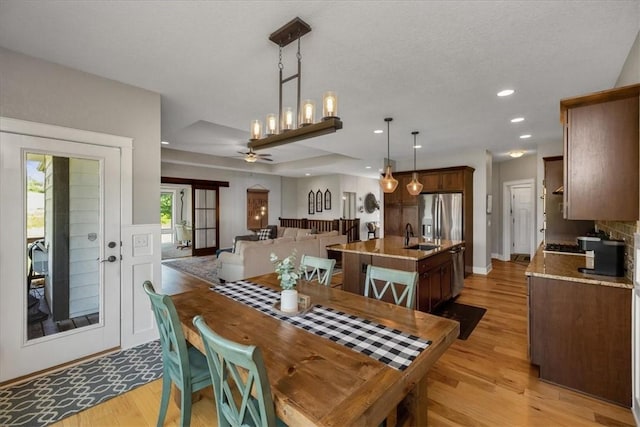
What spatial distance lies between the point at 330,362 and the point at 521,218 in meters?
8.78

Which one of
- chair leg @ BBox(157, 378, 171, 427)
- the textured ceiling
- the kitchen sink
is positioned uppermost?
the textured ceiling

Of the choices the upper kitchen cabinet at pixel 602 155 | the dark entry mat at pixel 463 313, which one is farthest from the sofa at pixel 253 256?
the upper kitchen cabinet at pixel 602 155

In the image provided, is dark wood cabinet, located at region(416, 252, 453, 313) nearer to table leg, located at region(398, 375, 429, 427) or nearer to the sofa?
table leg, located at region(398, 375, 429, 427)

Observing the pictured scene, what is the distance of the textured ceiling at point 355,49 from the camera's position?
176 centimetres

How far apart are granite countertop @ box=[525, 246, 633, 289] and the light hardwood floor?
0.86 m

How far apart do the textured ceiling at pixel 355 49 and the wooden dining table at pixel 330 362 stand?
1903mm

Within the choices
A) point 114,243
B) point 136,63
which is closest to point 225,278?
point 114,243

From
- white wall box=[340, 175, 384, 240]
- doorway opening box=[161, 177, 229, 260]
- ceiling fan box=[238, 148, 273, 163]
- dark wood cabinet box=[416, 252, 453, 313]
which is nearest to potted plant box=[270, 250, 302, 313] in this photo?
→ dark wood cabinet box=[416, 252, 453, 313]

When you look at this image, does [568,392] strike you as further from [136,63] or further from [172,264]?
[172,264]

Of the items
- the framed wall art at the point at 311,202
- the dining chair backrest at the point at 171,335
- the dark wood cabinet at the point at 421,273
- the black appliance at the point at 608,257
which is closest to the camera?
the dining chair backrest at the point at 171,335

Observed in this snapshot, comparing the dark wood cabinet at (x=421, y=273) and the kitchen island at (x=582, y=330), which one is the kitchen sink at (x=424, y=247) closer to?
the dark wood cabinet at (x=421, y=273)

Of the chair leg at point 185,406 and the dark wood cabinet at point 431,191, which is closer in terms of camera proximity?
the chair leg at point 185,406

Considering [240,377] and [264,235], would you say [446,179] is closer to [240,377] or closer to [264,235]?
[264,235]

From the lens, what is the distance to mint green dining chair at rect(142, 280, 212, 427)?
146 cm
